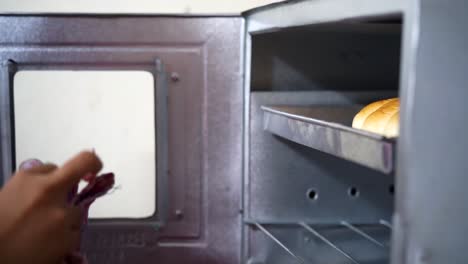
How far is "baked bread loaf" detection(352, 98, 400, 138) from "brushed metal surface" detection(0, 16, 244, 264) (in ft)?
0.91

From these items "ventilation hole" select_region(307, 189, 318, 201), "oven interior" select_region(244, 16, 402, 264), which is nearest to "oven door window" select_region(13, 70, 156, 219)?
"oven interior" select_region(244, 16, 402, 264)

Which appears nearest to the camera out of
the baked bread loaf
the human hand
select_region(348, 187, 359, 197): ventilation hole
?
the human hand

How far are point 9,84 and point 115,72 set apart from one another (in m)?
0.19

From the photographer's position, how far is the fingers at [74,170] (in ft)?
1.95

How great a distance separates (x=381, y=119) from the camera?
742mm

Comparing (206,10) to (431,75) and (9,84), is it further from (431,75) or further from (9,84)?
(431,75)

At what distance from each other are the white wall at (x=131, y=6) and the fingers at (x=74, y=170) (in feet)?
1.99

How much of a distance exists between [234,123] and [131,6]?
1.19 feet

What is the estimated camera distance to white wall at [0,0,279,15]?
1.15 m

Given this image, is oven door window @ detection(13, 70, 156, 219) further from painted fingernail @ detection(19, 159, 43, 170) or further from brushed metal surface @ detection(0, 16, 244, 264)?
painted fingernail @ detection(19, 159, 43, 170)

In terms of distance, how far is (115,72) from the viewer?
1.01 metres

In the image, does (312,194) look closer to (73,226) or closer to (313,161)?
(313,161)

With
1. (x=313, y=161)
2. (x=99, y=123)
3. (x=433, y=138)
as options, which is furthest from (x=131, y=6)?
(x=433, y=138)

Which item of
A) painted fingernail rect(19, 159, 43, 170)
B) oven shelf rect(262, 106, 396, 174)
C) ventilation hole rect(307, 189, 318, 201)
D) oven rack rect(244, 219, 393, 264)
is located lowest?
oven rack rect(244, 219, 393, 264)
